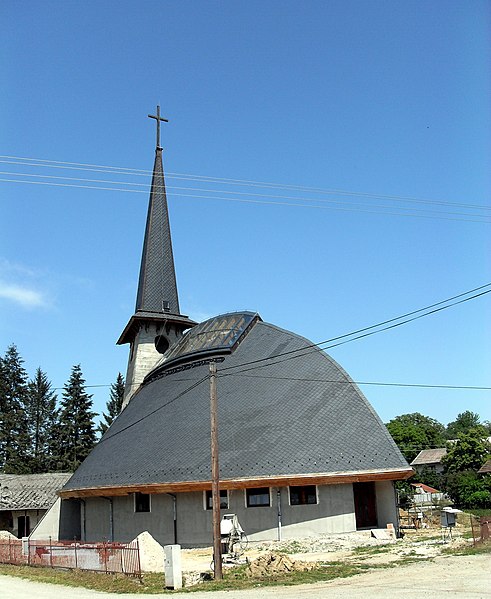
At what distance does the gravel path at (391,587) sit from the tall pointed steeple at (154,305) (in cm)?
2576

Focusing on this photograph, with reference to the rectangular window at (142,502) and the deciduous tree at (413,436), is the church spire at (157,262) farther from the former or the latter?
the deciduous tree at (413,436)

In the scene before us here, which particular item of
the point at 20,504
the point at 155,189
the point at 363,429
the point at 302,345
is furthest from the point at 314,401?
the point at 155,189

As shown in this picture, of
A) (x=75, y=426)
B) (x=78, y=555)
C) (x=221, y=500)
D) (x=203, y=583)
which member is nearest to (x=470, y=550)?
(x=203, y=583)

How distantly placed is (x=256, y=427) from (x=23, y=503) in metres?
18.5

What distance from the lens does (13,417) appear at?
7350 centimetres

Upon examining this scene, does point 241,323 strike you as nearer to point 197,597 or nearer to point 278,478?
point 278,478

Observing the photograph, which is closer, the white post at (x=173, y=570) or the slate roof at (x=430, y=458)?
the white post at (x=173, y=570)

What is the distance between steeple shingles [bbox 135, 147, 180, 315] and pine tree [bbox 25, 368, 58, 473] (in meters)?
33.7

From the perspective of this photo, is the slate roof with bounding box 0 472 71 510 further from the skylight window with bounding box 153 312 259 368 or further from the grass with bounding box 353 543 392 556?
the grass with bounding box 353 543 392 556

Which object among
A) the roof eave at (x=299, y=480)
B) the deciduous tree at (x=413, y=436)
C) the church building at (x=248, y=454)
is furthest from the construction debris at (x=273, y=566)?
the deciduous tree at (x=413, y=436)

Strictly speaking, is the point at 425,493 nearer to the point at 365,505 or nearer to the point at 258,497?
the point at 365,505

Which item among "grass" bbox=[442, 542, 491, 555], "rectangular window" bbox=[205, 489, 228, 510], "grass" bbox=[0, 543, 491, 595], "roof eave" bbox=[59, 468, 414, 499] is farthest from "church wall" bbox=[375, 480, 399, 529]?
"rectangular window" bbox=[205, 489, 228, 510]

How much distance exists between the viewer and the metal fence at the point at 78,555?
18.2 metres

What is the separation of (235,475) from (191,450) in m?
2.86
